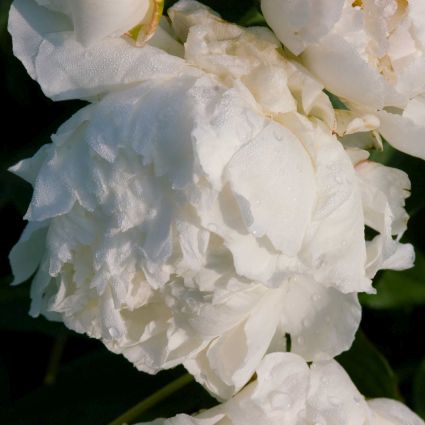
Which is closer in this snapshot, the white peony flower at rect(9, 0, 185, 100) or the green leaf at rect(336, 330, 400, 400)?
the white peony flower at rect(9, 0, 185, 100)

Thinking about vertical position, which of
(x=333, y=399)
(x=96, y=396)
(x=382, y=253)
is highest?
(x=382, y=253)

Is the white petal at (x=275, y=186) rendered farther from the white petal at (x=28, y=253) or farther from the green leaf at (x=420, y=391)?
the green leaf at (x=420, y=391)

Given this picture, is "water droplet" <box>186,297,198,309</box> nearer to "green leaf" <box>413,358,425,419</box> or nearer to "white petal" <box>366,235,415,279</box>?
"white petal" <box>366,235,415,279</box>

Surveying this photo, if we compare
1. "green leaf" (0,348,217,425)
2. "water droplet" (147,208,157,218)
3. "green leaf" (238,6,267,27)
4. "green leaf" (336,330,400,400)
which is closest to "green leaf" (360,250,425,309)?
"green leaf" (336,330,400,400)

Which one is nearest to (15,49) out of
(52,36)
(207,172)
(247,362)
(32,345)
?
(52,36)

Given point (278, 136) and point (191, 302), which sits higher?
point (278, 136)

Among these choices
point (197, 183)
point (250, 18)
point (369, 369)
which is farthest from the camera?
point (369, 369)

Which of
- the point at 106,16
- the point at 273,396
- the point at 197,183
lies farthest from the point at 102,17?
the point at 273,396

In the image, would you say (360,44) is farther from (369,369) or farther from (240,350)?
(369,369)
